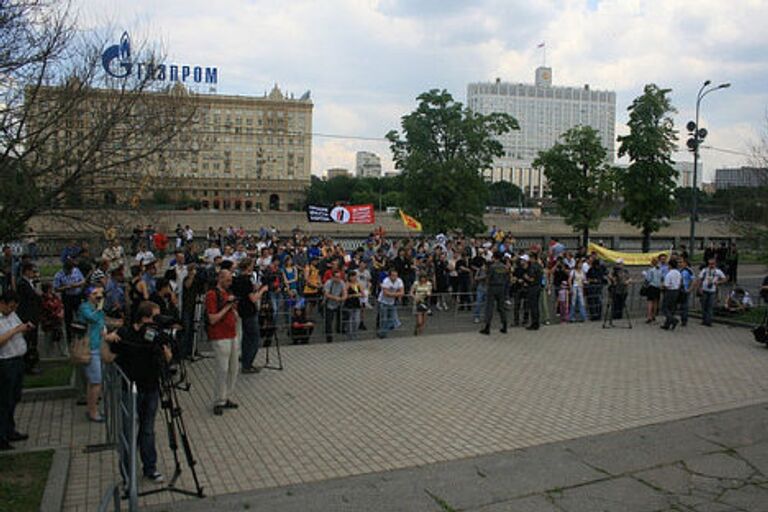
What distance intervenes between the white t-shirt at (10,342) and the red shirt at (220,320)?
2.40 metres

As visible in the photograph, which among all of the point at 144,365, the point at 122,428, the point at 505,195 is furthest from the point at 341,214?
the point at 505,195

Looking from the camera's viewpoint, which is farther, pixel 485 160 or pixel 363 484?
pixel 485 160

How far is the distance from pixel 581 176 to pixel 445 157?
10125mm

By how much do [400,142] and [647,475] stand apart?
23.0 metres

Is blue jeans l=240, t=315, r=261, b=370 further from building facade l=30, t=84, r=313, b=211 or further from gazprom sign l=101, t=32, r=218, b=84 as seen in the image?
building facade l=30, t=84, r=313, b=211

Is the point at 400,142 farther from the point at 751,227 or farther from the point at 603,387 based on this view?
the point at 603,387

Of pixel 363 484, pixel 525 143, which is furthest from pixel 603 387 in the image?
pixel 525 143

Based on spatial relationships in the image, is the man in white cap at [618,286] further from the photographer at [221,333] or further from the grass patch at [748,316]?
the photographer at [221,333]

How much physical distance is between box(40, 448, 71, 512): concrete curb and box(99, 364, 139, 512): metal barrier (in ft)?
Result: 1.68

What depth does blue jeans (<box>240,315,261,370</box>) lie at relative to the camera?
10977mm

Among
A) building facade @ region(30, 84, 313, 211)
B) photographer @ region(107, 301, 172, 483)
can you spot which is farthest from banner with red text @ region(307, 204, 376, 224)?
building facade @ region(30, 84, 313, 211)

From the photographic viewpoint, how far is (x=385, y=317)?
49.1 feet

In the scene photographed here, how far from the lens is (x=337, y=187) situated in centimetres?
11881

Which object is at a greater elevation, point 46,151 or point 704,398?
point 46,151
